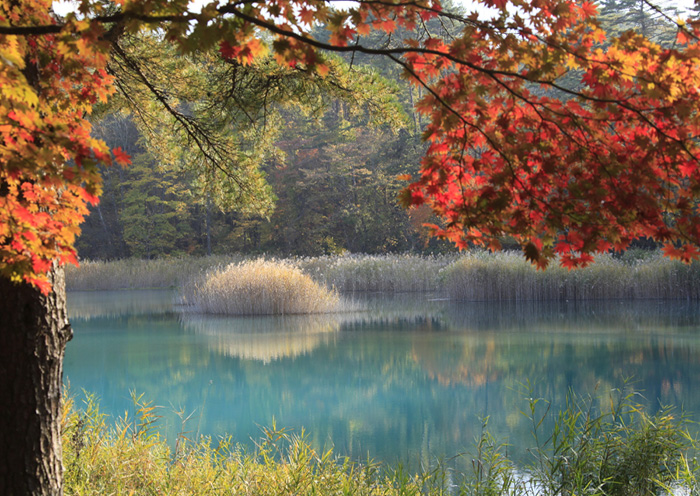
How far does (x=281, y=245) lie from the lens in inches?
1182

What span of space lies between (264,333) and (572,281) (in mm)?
7384

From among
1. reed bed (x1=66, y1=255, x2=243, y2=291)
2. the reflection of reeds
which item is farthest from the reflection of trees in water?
reed bed (x1=66, y1=255, x2=243, y2=291)

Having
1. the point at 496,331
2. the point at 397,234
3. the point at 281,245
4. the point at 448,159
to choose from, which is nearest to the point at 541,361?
the point at 496,331

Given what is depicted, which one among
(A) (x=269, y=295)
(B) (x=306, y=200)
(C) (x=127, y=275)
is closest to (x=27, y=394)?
(A) (x=269, y=295)

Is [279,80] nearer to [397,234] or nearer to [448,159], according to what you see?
[448,159]

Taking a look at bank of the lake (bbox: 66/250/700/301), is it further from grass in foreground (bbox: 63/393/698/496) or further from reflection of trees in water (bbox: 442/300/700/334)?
grass in foreground (bbox: 63/393/698/496)

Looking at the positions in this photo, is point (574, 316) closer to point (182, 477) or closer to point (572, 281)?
point (572, 281)

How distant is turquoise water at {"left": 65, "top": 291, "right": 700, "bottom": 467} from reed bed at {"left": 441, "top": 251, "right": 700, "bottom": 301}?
83 cm

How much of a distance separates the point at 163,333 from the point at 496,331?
5.50m

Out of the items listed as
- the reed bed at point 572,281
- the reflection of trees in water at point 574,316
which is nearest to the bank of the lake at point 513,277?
the reed bed at point 572,281

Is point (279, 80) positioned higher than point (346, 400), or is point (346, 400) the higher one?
point (279, 80)

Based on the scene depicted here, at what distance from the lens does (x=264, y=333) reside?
10688 millimetres

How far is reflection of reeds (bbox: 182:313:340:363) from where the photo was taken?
927cm

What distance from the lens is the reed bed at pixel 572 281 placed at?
46.1 ft
